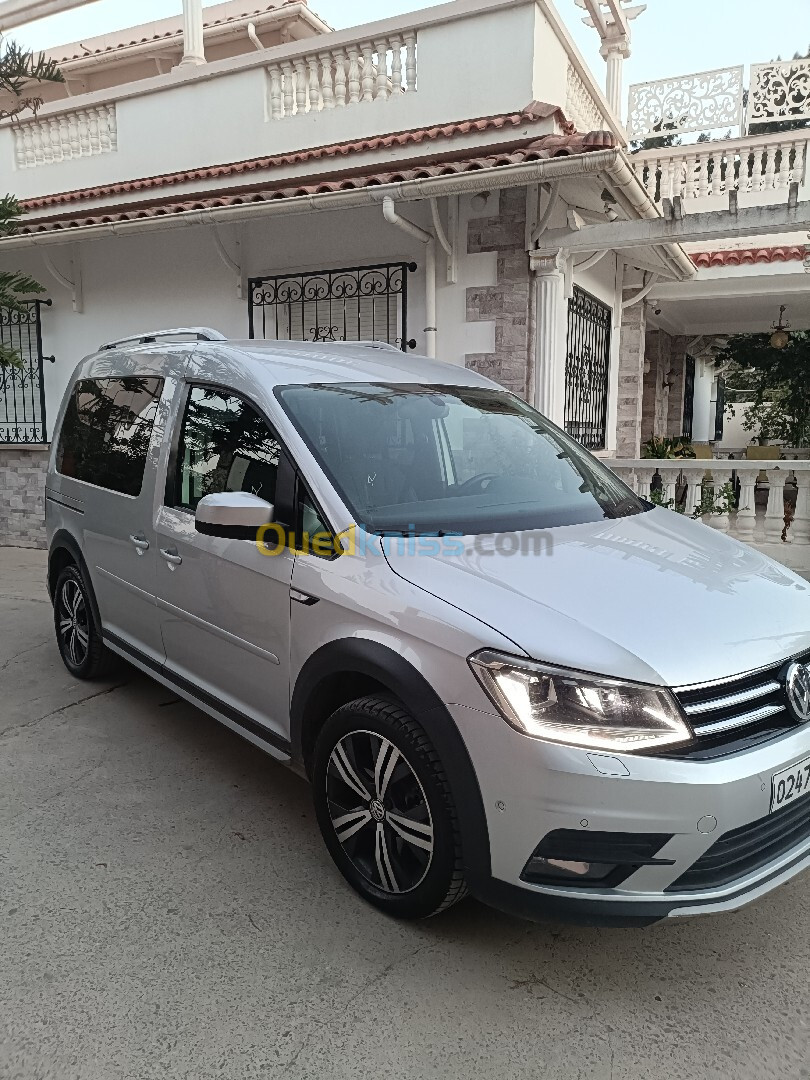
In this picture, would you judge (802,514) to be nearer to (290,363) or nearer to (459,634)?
(290,363)

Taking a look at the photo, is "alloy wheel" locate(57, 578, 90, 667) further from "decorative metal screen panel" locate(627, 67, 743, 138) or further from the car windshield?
"decorative metal screen panel" locate(627, 67, 743, 138)

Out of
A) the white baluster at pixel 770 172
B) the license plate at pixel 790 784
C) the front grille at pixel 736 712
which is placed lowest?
the license plate at pixel 790 784

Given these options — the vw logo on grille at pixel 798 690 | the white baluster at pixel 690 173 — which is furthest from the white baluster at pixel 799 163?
the vw logo on grille at pixel 798 690

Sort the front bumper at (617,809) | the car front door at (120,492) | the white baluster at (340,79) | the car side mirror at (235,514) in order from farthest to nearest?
the white baluster at (340,79), the car front door at (120,492), the car side mirror at (235,514), the front bumper at (617,809)

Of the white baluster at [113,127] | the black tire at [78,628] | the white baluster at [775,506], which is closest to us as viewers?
the black tire at [78,628]

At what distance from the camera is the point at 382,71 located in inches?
294

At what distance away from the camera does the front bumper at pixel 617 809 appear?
1.91 meters

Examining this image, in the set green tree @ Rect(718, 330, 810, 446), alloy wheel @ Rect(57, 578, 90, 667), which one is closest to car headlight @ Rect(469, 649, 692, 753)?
alloy wheel @ Rect(57, 578, 90, 667)

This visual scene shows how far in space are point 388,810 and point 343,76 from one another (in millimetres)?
7509

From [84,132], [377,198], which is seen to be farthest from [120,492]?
[84,132]

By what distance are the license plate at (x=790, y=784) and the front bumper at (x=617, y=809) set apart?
0.08 feet

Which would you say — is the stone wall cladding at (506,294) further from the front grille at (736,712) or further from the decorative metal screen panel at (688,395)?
the decorative metal screen panel at (688,395)

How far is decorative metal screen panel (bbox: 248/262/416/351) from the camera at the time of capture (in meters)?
7.15

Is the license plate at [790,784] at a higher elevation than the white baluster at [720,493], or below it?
below
